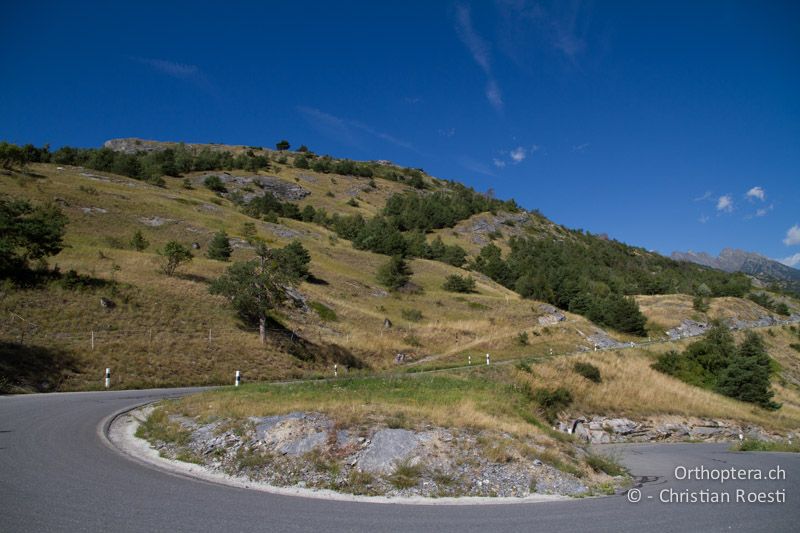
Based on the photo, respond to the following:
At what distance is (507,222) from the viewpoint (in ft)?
458

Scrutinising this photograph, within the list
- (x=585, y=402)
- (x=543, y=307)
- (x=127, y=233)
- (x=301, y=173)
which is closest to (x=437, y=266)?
(x=543, y=307)

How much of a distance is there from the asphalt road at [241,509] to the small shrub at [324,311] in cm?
3356

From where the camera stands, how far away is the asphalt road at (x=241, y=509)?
20.9ft

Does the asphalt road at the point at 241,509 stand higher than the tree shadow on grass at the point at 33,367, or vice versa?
the asphalt road at the point at 241,509

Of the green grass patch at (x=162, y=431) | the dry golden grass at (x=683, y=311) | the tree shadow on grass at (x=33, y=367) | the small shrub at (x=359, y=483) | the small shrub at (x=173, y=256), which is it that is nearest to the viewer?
the small shrub at (x=359, y=483)

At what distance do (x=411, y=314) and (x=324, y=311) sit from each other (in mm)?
11305

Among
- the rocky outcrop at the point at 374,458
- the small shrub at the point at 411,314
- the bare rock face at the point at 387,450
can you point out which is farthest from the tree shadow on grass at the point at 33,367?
the small shrub at the point at 411,314

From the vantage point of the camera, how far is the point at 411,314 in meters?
51.3

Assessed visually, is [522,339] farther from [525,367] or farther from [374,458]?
[374,458]

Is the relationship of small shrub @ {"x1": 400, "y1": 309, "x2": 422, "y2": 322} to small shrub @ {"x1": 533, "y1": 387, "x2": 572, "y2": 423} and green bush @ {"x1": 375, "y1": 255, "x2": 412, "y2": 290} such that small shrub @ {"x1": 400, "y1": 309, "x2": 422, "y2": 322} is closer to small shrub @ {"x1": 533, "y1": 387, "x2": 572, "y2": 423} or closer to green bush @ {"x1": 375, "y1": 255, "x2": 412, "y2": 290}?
green bush @ {"x1": 375, "y1": 255, "x2": 412, "y2": 290}

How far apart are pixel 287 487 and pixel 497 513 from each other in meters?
3.99

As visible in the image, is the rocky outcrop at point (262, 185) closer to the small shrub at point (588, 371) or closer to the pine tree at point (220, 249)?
the pine tree at point (220, 249)

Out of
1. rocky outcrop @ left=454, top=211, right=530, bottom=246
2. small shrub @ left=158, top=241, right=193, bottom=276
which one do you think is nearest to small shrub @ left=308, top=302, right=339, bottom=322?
small shrub @ left=158, top=241, right=193, bottom=276

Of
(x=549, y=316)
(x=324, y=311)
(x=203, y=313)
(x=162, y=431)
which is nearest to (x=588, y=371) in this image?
(x=162, y=431)
